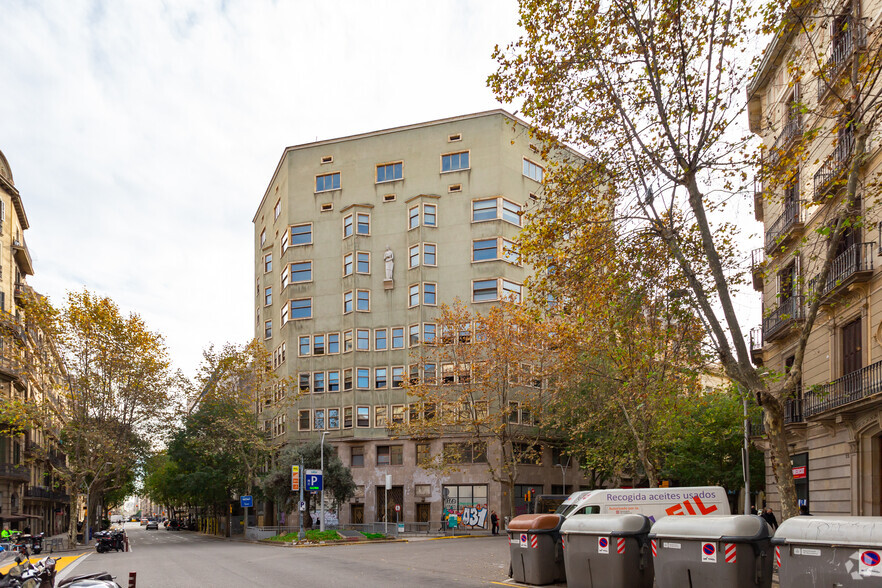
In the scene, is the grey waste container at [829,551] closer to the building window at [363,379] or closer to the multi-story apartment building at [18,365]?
the multi-story apartment building at [18,365]

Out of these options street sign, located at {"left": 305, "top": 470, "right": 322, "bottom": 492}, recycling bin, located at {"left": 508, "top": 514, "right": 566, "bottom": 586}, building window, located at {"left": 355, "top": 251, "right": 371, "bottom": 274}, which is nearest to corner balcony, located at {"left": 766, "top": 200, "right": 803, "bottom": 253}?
recycling bin, located at {"left": 508, "top": 514, "right": 566, "bottom": 586}

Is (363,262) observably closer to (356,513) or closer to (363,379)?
(363,379)

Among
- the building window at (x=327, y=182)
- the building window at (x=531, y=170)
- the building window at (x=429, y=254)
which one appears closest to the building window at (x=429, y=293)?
the building window at (x=429, y=254)

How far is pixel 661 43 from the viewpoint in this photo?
16.6 metres

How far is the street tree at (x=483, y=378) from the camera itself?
140 feet

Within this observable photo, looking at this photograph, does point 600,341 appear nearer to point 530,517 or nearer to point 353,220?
point 530,517

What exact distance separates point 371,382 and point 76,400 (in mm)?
18106

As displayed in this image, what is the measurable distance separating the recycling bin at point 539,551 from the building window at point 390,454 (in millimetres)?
34674

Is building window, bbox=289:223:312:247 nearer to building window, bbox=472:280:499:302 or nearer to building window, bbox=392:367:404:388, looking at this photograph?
building window, bbox=392:367:404:388

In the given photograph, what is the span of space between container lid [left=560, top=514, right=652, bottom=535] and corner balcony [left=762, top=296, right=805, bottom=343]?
37.5 feet

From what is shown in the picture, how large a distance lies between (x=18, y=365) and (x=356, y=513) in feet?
80.0

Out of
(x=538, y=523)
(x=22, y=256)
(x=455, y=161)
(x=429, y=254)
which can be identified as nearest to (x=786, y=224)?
(x=538, y=523)

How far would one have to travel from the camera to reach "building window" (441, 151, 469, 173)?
5391 centimetres

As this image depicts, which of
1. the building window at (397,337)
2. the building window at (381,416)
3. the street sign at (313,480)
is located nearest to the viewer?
the street sign at (313,480)
